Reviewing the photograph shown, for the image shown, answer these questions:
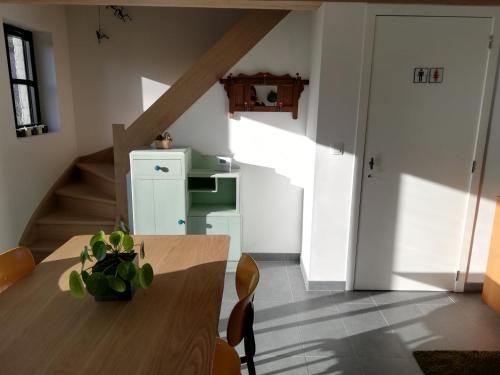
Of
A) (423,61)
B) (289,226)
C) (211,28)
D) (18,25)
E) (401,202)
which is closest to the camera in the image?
(423,61)

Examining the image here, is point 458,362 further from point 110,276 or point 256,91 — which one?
point 256,91

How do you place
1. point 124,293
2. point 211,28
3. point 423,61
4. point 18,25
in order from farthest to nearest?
1. point 211,28
2. point 18,25
3. point 423,61
4. point 124,293

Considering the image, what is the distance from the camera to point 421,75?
313cm

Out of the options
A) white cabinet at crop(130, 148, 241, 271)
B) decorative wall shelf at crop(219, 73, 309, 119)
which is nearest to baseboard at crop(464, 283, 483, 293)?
white cabinet at crop(130, 148, 241, 271)

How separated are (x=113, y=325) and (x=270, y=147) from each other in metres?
2.72

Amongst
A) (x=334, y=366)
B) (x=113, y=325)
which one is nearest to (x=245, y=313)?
(x=113, y=325)

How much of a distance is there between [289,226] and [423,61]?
1.99 meters

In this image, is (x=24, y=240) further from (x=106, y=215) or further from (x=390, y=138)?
(x=390, y=138)

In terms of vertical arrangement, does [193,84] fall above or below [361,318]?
above

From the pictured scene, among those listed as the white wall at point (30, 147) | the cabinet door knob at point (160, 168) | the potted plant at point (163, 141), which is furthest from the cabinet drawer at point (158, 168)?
the white wall at point (30, 147)

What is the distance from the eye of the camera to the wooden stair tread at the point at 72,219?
3941mm

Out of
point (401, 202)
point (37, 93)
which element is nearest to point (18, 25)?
point (37, 93)

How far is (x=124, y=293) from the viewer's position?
164cm

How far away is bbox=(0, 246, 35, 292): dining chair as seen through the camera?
190cm
